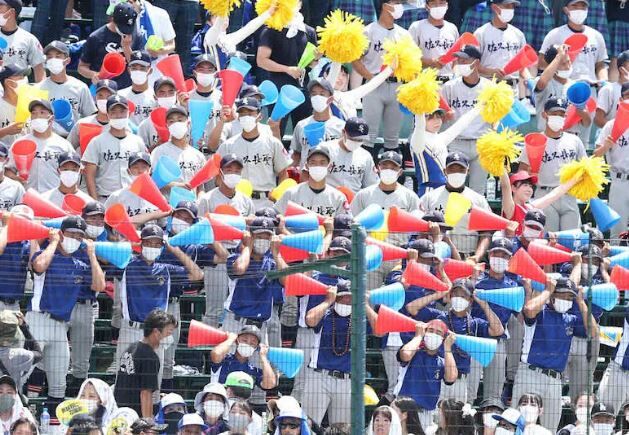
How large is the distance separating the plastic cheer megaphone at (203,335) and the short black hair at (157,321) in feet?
0.53

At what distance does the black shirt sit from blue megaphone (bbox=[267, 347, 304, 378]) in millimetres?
896

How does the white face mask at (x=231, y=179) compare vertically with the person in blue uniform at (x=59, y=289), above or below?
above

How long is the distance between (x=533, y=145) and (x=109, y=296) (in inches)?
172

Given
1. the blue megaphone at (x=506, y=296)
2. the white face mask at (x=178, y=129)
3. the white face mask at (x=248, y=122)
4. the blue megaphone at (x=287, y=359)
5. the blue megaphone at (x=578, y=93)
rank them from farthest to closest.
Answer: the blue megaphone at (x=578, y=93), the white face mask at (x=248, y=122), the white face mask at (x=178, y=129), the blue megaphone at (x=506, y=296), the blue megaphone at (x=287, y=359)

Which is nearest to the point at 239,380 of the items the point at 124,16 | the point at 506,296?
the point at 506,296

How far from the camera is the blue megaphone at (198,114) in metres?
18.8

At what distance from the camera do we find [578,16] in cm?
2088

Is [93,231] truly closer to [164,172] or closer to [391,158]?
[164,172]

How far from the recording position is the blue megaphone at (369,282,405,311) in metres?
16.2

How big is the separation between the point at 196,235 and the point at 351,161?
2.73 metres

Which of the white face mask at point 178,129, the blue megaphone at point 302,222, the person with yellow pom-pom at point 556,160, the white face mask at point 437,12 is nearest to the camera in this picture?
the blue megaphone at point 302,222

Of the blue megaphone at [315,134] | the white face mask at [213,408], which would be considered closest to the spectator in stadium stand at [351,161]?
the blue megaphone at [315,134]

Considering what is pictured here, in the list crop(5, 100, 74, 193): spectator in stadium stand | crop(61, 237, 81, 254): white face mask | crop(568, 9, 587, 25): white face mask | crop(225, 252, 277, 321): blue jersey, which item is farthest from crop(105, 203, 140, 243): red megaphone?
crop(568, 9, 587, 25): white face mask

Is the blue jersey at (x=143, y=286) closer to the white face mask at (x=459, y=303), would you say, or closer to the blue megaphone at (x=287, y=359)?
the blue megaphone at (x=287, y=359)
